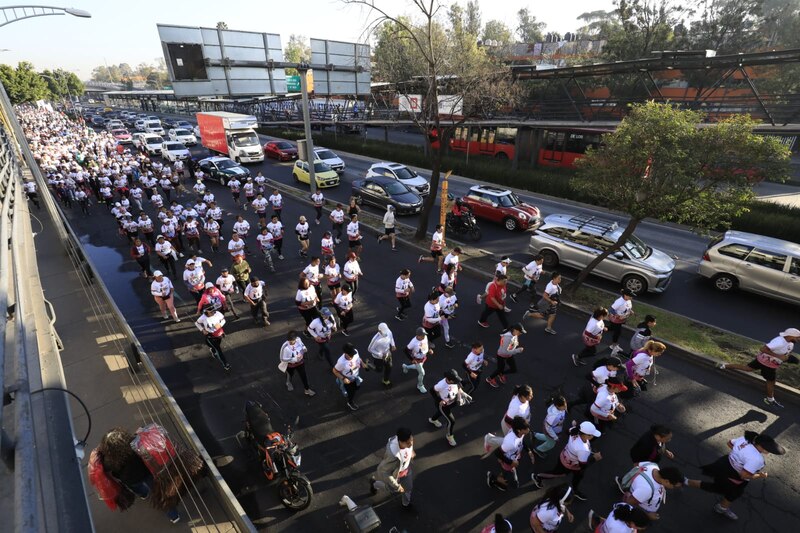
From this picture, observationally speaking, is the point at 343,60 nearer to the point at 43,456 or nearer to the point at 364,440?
the point at 364,440

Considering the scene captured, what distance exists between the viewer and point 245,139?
100 ft

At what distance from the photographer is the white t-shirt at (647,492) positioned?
4.90 metres

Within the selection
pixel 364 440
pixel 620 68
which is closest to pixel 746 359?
pixel 364 440

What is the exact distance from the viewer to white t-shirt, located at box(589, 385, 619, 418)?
21.1ft

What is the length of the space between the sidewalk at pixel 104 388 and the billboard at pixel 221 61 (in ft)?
22.6

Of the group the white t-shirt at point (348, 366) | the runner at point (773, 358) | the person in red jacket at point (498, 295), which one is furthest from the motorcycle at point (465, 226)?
the white t-shirt at point (348, 366)

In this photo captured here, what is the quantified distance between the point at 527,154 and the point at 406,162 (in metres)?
9.43

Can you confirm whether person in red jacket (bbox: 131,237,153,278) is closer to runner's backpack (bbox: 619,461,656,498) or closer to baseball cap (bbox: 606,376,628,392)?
baseball cap (bbox: 606,376,628,392)

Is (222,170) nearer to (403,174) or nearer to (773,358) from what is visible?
(403,174)

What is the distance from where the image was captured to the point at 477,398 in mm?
8070

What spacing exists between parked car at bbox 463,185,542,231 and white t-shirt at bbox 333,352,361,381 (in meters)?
12.5

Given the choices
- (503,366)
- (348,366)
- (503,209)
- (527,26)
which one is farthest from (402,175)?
(527,26)

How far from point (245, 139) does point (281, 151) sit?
2837 mm

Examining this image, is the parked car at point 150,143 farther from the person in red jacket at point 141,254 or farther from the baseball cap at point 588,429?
the baseball cap at point 588,429
